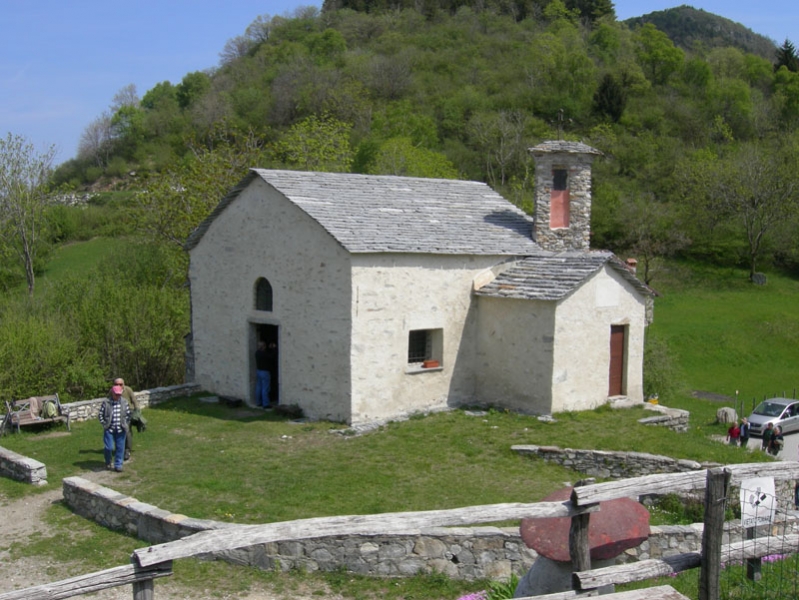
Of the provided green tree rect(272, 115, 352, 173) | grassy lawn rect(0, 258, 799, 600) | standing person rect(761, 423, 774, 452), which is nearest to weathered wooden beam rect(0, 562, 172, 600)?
grassy lawn rect(0, 258, 799, 600)

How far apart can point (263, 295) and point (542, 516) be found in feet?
46.0

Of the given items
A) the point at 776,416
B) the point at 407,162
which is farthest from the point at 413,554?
the point at 407,162

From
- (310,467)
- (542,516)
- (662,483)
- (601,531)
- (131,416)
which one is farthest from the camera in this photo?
(131,416)

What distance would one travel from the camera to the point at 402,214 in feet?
63.5

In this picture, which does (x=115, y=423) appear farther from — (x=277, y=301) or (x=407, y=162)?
(x=407, y=162)

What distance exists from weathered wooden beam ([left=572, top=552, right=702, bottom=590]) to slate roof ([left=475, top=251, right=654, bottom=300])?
1123 centimetres

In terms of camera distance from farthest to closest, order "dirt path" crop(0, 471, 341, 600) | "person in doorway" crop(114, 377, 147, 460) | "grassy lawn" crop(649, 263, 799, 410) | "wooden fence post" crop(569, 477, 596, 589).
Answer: "grassy lawn" crop(649, 263, 799, 410), "person in doorway" crop(114, 377, 147, 460), "dirt path" crop(0, 471, 341, 600), "wooden fence post" crop(569, 477, 596, 589)

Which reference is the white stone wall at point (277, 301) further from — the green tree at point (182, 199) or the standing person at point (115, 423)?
the green tree at point (182, 199)

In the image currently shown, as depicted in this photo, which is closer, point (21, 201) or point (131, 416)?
point (131, 416)

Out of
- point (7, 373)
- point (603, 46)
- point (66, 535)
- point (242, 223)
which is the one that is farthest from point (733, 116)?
point (66, 535)

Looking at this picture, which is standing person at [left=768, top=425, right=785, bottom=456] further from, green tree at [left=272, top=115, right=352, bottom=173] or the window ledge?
green tree at [left=272, top=115, right=352, bottom=173]

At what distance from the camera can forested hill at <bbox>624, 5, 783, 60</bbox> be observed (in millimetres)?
138375

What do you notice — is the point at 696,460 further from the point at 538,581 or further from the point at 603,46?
the point at 603,46

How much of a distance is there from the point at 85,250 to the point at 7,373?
29564 mm
